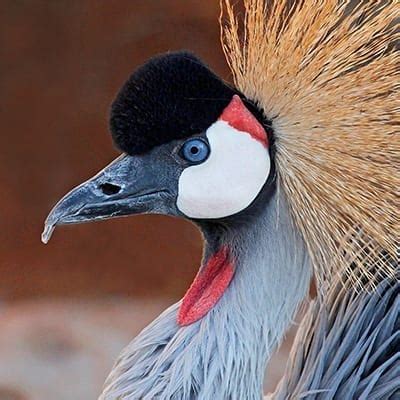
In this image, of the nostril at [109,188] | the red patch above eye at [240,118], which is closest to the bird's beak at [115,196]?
the nostril at [109,188]

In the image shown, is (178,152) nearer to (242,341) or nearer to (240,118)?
(240,118)

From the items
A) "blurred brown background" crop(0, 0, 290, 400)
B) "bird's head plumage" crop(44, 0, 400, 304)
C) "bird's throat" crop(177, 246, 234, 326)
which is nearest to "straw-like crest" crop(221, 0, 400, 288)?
"bird's head plumage" crop(44, 0, 400, 304)

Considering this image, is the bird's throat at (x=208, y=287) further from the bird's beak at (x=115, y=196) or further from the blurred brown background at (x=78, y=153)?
the blurred brown background at (x=78, y=153)

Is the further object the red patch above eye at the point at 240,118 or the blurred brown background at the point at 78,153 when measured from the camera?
the blurred brown background at the point at 78,153

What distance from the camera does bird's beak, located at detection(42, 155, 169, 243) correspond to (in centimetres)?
95

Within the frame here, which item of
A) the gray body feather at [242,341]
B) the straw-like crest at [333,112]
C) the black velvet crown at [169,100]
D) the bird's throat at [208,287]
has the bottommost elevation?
the gray body feather at [242,341]

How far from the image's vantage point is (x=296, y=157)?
3.10 feet

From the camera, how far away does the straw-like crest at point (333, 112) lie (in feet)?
3.05

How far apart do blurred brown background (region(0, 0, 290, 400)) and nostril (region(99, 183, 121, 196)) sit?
1435mm

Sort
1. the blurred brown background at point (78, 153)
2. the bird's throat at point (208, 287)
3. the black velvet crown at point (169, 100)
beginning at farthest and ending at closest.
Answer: the blurred brown background at point (78, 153), the bird's throat at point (208, 287), the black velvet crown at point (169, 100)

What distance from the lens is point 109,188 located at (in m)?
0.96

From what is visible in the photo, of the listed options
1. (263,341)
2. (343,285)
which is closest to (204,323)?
(263,341)

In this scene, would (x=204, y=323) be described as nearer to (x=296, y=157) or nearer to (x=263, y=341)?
(x=263, y=341)

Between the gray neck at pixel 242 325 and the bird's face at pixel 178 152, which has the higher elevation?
the bird's face at pixel 178 152
